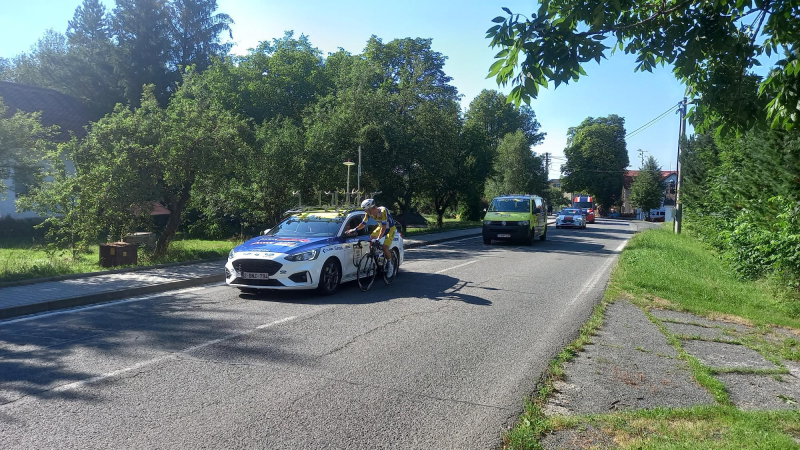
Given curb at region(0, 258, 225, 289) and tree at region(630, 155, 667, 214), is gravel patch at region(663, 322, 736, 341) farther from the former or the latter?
tree at region(630, 155, 667, 214)

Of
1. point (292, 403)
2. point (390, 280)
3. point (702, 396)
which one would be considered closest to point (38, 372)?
point (292, 403)

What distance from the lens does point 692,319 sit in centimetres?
916

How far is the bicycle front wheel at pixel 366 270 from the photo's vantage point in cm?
1141

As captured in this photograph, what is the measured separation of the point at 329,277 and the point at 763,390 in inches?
275

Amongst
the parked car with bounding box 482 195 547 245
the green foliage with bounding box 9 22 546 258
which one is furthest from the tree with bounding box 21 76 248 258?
the parked car with bounding box 482 195 547 245

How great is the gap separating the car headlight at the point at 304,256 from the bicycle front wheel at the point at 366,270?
135cm

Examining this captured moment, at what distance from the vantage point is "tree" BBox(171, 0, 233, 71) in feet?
137

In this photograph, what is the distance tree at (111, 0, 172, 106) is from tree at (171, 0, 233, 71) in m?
0.85

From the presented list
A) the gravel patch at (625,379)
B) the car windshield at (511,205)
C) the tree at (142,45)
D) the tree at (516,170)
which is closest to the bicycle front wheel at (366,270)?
the gravel patch at (625,379)

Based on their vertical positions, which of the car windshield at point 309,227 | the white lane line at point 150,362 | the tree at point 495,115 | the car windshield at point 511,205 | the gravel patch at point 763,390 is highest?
the tree at point 495,115

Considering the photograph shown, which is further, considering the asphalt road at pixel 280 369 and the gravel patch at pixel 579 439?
the asphalt road at pixel 280 369

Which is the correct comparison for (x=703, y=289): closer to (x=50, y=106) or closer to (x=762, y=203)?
(x=762, y=203)

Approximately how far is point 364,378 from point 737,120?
192 inches

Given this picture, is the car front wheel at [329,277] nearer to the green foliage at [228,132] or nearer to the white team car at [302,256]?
the white team car at [302,256]
